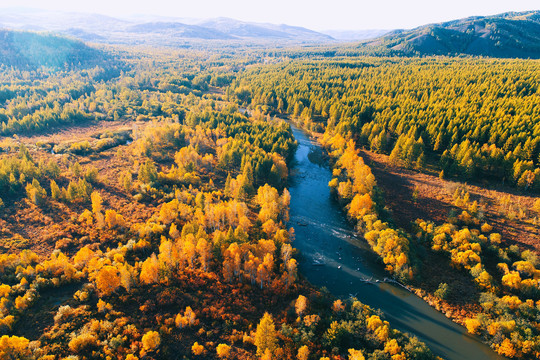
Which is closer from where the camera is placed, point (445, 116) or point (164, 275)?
point (164, 275)

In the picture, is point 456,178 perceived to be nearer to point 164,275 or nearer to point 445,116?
point 445,116

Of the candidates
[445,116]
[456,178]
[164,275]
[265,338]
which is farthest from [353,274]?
[445,116]

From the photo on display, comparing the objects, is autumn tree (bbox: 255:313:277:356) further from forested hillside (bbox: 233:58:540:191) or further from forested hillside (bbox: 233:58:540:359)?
forested hillside (bbox: 233:58:540:191)

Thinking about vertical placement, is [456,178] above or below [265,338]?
above

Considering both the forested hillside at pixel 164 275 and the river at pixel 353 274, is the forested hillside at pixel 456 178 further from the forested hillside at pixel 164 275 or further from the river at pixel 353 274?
the forested hillside at pixel 164 275

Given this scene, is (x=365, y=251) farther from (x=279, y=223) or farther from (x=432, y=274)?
(x=279, y=223)

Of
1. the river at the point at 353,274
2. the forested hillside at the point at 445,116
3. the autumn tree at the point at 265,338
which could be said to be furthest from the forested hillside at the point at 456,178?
the autumn tree at the point at 265,338

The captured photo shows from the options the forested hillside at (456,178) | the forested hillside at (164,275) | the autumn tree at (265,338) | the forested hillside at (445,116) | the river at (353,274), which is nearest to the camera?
the autumn tree at (265,338)

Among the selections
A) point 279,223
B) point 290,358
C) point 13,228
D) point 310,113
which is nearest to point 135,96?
point 310,113
